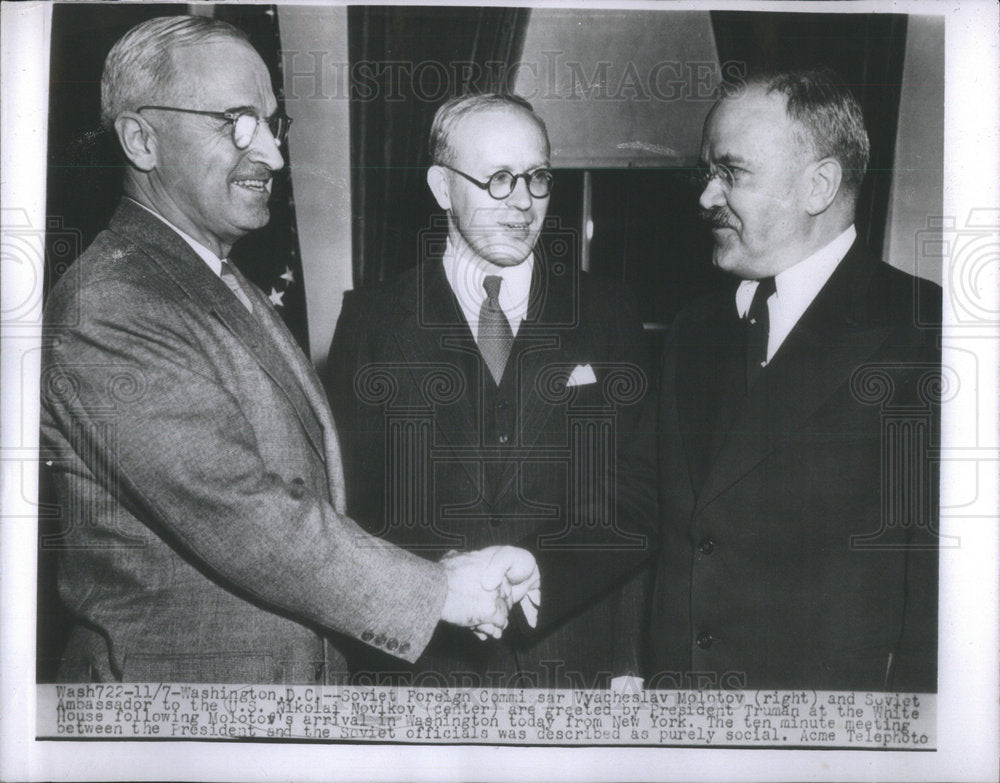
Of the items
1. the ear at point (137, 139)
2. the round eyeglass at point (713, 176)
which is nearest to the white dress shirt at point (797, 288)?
the round eyeglass at point (713, 176)

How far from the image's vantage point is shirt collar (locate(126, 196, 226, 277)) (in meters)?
2.90

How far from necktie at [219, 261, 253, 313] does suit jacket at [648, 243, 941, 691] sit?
4.26ft

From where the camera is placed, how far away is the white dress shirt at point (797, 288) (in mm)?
2967

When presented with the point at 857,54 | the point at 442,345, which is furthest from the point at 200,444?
the point at 857,54

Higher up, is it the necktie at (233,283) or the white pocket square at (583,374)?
the necktie at (233,283)

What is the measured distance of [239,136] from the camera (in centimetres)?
293

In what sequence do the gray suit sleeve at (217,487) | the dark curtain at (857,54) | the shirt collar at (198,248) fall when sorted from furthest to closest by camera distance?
the dark curtain at (857,54) → the shirt collar at (198,248) → the gray suit sleeve at (217,487)

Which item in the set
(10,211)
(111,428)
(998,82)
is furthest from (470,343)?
(998,82)

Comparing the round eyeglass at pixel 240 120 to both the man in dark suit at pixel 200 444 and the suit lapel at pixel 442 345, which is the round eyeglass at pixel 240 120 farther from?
the suit lapel at pixel 442 345

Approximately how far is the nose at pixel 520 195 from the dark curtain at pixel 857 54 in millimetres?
759

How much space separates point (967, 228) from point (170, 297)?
2.47 metres

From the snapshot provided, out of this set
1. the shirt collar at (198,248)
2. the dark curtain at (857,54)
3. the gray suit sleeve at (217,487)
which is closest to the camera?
the gray suit sleeve at (217,487)

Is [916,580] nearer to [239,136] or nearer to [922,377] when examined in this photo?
[922,377]

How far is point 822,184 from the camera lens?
2971 mm
